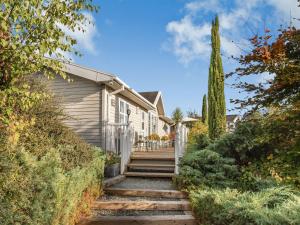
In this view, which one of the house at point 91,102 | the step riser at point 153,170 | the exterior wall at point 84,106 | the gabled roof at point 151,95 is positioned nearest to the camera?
the step riser at point 153,170

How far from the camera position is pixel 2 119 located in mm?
3777

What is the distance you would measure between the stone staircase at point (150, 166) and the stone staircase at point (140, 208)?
6.80 ft

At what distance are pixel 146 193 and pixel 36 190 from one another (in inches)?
161

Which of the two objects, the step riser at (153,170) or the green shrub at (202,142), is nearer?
the green shrub at (202,142)

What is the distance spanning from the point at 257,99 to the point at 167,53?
8.25 m

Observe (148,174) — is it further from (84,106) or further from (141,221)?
(141,221)

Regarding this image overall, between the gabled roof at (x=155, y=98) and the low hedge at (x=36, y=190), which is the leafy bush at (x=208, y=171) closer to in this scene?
the low hedge at (x=36, y=190)

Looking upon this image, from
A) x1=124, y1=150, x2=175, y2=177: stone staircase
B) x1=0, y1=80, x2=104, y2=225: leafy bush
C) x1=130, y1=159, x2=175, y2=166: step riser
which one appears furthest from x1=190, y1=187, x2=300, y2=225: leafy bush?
x1=130, y1=159, x2=175, y2=166: step riser

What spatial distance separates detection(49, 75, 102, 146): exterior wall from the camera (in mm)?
10492

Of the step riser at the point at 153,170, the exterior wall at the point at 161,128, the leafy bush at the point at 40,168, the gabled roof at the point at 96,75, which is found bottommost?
the step riser at the point at 153,170

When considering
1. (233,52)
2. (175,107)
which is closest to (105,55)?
(233,52)

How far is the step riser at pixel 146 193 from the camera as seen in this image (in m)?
7.29

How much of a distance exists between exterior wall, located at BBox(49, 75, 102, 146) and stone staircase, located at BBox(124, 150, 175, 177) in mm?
1483

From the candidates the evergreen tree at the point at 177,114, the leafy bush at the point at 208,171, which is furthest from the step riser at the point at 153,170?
the evergreen tree at the point at 177,114
